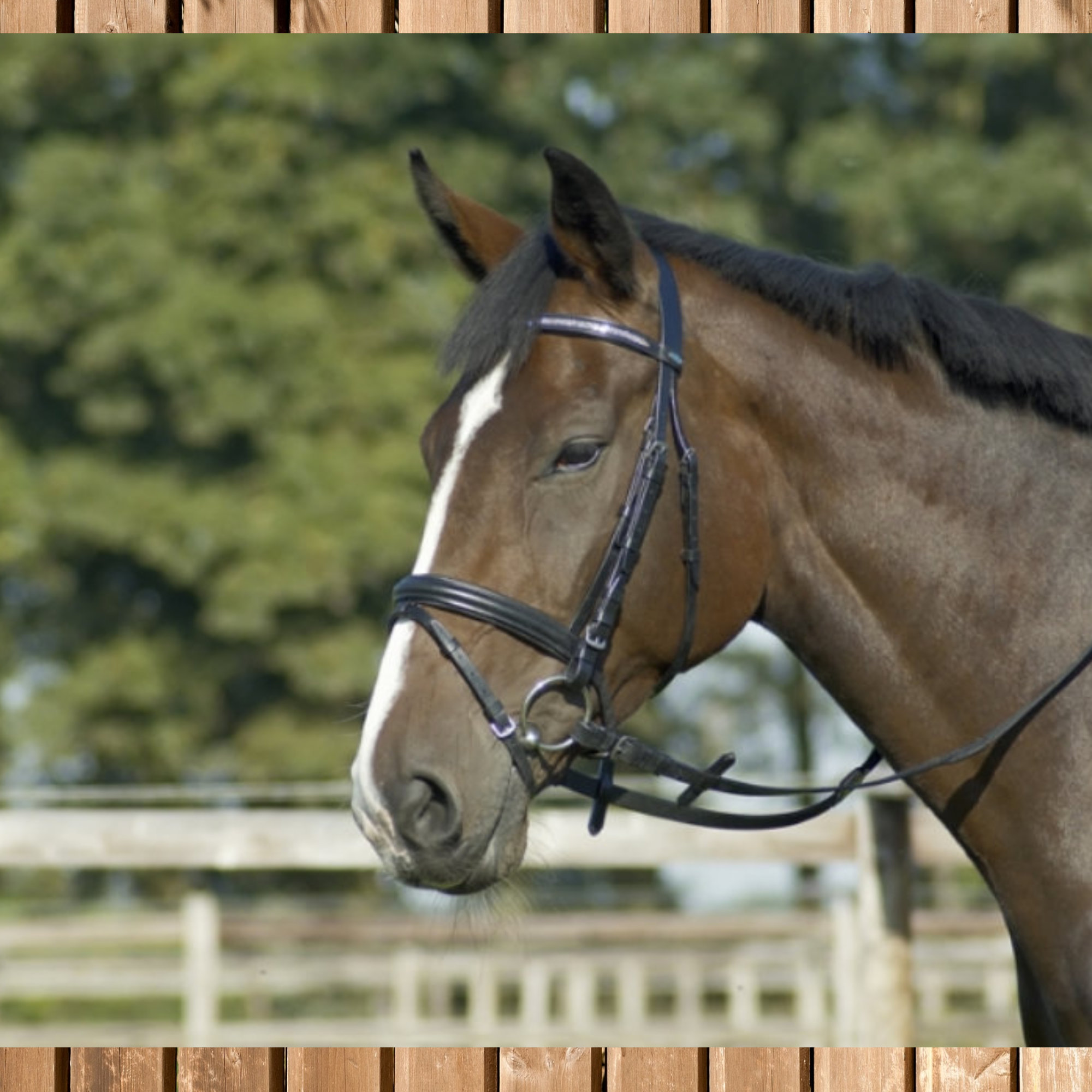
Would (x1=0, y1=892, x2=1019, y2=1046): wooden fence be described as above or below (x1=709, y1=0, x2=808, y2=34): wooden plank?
below

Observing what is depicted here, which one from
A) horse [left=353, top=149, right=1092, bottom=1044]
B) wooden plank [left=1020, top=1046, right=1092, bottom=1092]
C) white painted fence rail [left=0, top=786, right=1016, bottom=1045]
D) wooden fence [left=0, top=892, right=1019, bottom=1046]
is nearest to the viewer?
horse [left=353, top=149, right=1092, bottom=1044]

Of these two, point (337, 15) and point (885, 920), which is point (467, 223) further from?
point (885, 920)

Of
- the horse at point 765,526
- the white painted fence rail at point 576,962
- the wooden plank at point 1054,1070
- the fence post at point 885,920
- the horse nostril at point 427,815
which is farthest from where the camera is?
the white painted fence rail at point 576,962

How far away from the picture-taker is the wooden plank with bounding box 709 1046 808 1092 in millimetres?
2549

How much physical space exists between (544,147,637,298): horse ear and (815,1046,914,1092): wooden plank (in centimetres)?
126

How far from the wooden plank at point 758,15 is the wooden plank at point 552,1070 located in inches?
71.3

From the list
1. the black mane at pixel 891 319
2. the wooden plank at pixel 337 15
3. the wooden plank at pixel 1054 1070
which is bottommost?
the wooden plank at pixel 1054 1070

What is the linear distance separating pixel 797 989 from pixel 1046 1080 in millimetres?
6314

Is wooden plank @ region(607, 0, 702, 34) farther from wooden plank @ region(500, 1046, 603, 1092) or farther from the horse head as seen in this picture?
wooden plank @ region(500, 1046, 603, 1092)

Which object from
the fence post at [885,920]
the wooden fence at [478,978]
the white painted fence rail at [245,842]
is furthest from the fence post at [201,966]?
the fence post at [885,920]

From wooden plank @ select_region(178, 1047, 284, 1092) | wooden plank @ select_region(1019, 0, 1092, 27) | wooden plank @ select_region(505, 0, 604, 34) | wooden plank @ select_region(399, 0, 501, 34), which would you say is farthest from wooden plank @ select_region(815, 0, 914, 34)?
wooden plank @ select_region(178, 1047, 284, 1092)

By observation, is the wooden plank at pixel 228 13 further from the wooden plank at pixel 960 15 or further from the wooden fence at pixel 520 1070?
the wooden fence at pixel 520 1070

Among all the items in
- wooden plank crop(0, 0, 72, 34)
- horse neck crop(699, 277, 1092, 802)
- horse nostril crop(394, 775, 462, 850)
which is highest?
wooden plank crop(0, 0, 72, 34)

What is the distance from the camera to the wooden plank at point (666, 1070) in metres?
2.55
